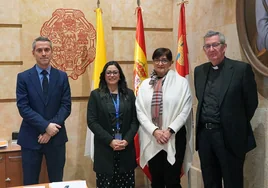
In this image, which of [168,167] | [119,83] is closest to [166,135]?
[168,167]

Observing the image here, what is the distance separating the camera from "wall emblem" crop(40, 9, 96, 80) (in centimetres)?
366

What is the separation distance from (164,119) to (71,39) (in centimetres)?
165

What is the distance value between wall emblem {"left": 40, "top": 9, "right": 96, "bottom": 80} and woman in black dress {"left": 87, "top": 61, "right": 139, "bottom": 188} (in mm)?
1133

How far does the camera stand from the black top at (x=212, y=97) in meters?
2.43

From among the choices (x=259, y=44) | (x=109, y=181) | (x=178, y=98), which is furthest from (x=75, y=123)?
(x=259, y=44)

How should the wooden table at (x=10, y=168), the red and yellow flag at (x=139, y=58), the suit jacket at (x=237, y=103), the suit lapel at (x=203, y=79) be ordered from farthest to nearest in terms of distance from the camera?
the red and yellow flag at (x=139, y=58) < the wooden table at (x=10, y=168) < the suit lapel at (x=203, y=79) < the suit jacket at (x=237, y=103)

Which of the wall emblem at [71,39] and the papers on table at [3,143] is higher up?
the wall emblem at [71,39]

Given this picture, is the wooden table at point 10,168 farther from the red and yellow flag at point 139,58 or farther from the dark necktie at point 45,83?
the red and yellow flag at point 139,58

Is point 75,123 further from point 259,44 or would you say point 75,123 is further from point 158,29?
point 259,44

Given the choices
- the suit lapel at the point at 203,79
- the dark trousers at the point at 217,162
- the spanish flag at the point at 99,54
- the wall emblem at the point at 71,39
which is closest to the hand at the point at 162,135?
the dark trousers at the point at 217,162

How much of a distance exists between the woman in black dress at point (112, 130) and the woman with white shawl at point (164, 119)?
0.13 m

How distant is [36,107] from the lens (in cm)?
272

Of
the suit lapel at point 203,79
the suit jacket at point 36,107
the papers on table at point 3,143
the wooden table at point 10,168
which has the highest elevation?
the suit lapel at point 203,79

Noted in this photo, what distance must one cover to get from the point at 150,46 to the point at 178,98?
1.51 metres
